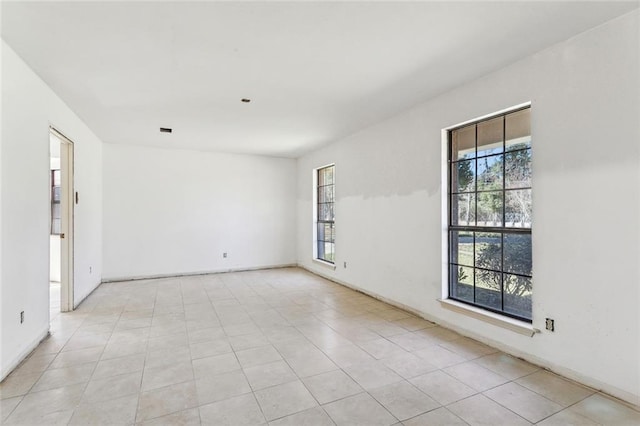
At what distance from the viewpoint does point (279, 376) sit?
2.46m

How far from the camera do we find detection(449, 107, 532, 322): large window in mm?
2859

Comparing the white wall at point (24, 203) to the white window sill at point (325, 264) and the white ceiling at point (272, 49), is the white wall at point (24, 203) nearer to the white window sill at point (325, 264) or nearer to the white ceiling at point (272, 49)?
the white ceiling at point (272, 49)

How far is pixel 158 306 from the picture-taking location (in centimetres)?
432

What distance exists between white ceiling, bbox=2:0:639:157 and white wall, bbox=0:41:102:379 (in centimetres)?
23

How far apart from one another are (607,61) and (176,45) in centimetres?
309

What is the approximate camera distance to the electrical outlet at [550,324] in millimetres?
2518

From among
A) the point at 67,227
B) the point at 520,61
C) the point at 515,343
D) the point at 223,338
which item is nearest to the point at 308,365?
the point at 223,338

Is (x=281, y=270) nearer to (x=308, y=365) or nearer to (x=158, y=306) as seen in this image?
(x=158, y=306)

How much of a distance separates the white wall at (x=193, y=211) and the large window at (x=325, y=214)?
0.92 meters

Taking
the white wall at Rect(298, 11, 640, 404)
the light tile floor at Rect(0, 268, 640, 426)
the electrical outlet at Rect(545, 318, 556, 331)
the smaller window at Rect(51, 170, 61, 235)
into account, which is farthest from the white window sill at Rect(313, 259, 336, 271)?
the smaller window at Rect(51, 170, 61, 235)

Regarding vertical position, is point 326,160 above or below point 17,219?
above

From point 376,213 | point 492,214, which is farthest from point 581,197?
point 376,213

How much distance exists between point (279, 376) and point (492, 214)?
243 cm

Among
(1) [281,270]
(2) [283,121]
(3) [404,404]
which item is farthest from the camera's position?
(1) [281,270]
